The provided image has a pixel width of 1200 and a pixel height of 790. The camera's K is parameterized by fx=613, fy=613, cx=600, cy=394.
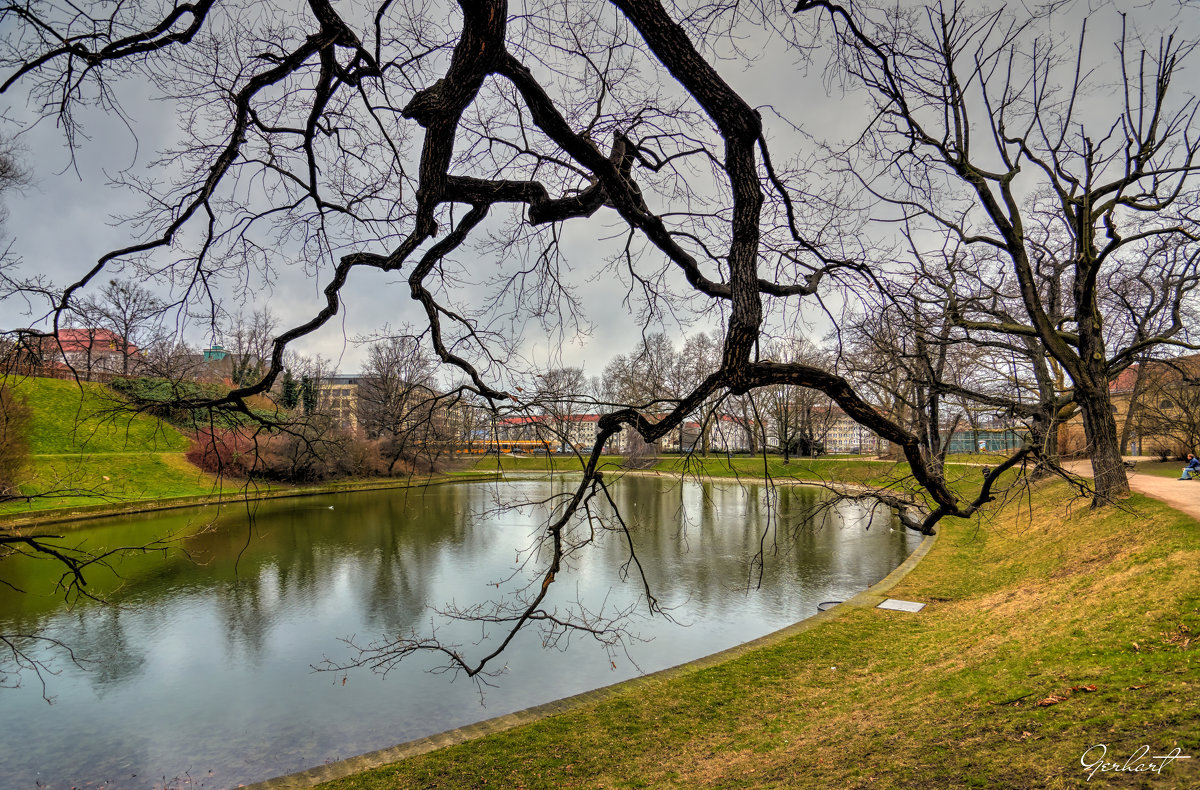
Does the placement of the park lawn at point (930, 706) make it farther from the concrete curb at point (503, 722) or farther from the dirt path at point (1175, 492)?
the dirt path at point (1175, 492)

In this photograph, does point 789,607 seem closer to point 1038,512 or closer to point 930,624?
point 930,624

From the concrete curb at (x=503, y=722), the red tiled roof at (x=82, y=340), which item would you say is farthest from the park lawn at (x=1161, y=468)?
the red tiled roof at (x=82, y=340)

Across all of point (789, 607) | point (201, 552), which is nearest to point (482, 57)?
point (789, 607)

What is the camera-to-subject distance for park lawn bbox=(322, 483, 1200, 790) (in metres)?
3.12

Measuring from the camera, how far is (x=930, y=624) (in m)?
7.56

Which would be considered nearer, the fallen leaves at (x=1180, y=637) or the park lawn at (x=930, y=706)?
the park lawn at (x=930, y=706)

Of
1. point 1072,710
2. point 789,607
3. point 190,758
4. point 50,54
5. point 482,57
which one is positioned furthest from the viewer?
point 789,607

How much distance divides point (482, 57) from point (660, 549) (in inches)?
500

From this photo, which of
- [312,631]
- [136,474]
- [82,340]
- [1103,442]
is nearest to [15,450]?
[136,474]

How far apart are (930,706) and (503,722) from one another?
11.3 ft

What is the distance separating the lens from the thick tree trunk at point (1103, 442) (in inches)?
281

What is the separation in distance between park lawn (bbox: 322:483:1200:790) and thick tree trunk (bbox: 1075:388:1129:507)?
694 mm

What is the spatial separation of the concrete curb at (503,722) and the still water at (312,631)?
0.40 metres

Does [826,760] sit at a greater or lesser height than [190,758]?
greater
